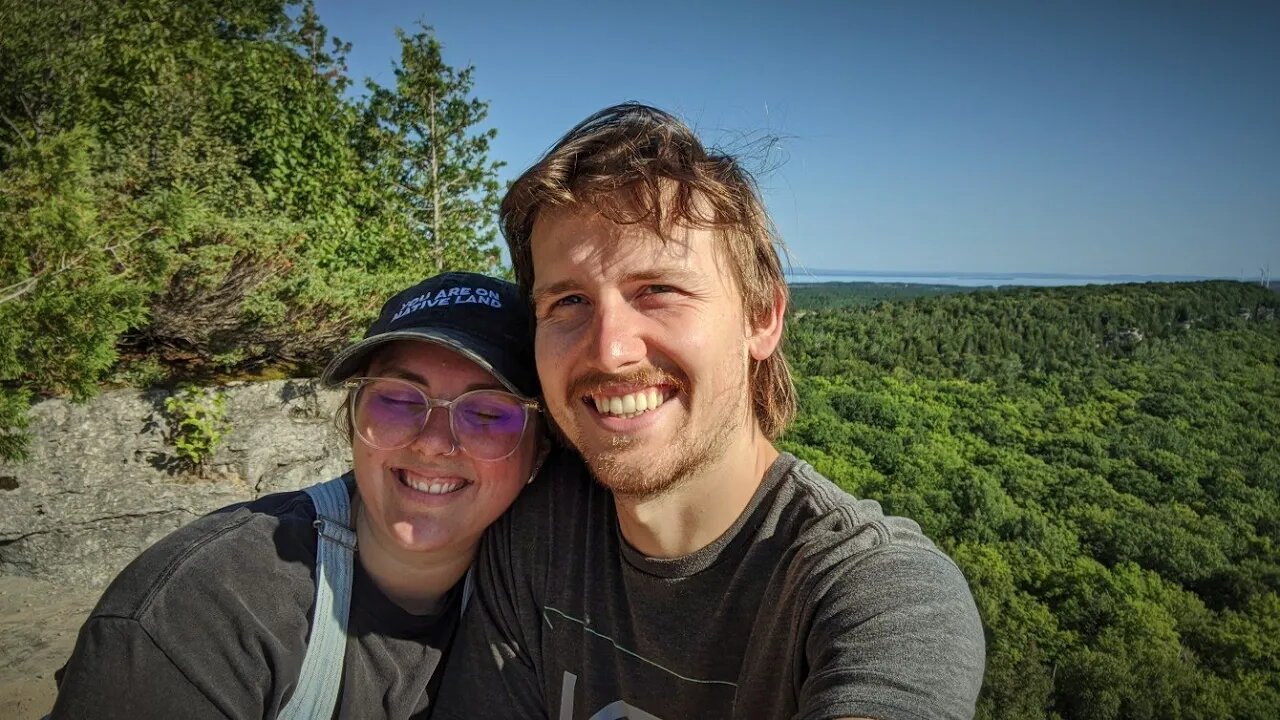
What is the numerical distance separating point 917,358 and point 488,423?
15.2 ft

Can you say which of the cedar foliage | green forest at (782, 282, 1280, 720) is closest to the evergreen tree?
the cedar foliage

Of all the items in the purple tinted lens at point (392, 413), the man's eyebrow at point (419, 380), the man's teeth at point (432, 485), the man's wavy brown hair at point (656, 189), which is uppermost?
the man's wavy brown hair at point (656, 189)

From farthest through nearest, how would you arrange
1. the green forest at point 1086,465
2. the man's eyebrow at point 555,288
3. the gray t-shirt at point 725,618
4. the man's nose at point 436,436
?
the green forest at point 1086,465, the man's nose at point 436,436, the man's eyebrow at point 555,288, the gray t-shirt at point 725,618

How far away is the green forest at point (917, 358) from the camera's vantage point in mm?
3309

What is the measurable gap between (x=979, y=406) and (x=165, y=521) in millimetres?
6216

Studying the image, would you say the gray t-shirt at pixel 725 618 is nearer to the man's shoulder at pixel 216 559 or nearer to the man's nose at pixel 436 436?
the man's nose at pixel 436 436

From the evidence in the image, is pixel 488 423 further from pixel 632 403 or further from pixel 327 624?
pixel 327 624

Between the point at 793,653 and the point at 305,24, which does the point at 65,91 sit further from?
the point at 793,653

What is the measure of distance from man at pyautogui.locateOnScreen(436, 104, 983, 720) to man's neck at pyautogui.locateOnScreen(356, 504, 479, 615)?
0.41ft

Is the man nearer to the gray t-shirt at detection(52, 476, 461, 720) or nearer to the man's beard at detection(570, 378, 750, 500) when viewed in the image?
the man's beard at detection(570, 378, 750, 500)

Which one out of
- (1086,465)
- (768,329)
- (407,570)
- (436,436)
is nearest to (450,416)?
(436,436)

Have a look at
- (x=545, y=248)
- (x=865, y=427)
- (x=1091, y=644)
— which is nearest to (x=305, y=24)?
(x=865, y=427)

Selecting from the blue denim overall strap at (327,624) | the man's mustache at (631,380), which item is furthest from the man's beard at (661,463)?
the blue denim overall strap at (327,624)

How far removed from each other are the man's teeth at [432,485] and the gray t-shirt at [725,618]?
8.8 inches
